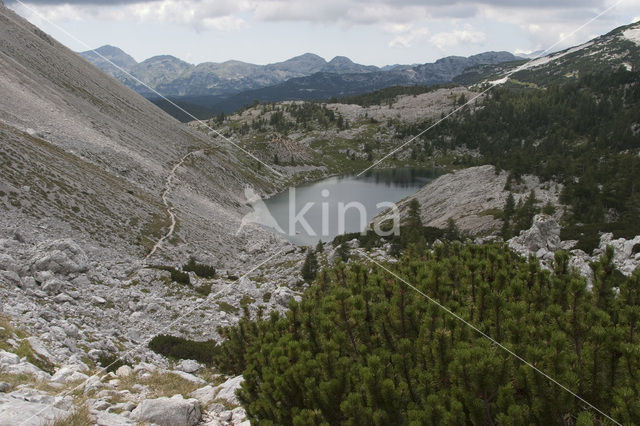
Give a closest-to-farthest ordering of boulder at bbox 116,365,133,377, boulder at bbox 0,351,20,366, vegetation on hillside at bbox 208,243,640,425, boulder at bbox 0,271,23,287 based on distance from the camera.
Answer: vegetation on hillside at bbox 208,243,640,425, boulder at bbox 0,351,20,366, boulder at bbox 116,365,133,377, boulder at bbox 0,271,23,287

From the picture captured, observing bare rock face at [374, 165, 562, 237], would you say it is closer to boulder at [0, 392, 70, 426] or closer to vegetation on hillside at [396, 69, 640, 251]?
vegetation on hillside at [396, 69, 640, 251]

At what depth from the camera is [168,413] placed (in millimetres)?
9570

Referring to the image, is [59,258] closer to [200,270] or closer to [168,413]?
[200,270]

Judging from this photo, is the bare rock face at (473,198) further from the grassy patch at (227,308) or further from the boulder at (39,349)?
the boulder at (39,349)

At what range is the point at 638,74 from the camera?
13875 centimetres

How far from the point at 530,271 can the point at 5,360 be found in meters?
14.3

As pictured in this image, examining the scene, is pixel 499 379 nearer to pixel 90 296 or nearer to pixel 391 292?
pixel 391 292

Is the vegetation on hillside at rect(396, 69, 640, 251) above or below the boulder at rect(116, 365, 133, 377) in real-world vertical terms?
above

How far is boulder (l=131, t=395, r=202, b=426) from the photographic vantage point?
31.1 ft

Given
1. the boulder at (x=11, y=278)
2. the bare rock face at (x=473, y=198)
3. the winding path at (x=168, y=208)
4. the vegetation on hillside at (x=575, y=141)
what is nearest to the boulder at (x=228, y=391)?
the boulder at (x=11, y=278)

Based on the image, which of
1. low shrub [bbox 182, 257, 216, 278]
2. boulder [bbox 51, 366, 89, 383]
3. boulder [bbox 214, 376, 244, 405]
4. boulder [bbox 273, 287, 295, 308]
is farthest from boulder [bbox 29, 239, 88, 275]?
boulder [bbox 214, 376, 244, 405]

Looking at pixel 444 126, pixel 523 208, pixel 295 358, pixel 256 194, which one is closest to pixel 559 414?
pixel 295 358

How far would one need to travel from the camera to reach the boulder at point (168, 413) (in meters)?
9.48

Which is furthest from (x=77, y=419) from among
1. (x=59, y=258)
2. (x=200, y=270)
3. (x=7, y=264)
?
(x=200, y=270)
